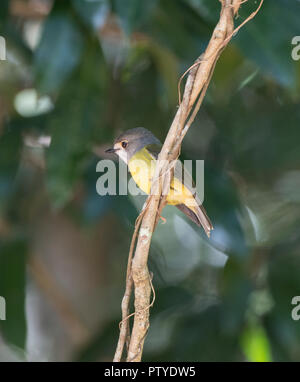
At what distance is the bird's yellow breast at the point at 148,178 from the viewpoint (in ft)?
7.50

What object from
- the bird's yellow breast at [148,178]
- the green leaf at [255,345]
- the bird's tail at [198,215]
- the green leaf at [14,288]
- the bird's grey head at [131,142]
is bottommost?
the green leaf at [255,345]

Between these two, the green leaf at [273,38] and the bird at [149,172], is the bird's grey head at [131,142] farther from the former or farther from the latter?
the green leaf at [273,38]

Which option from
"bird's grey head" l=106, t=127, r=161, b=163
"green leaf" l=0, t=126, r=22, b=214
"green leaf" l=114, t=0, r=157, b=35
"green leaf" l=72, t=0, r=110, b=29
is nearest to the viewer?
"bird's grey head" l=106, t=127, r=161, b=163

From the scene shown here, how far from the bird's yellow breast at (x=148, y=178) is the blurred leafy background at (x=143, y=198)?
0.53 m

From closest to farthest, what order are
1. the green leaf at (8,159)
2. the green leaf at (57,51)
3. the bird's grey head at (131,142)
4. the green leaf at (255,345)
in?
the bird's grey head at (131,142) < the green leaf at (57,51) < the green leaf at (8,159) < the green leaf at (255,345)

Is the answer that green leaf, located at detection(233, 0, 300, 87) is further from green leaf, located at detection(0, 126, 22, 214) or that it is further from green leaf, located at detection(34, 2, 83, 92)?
green leaf, located at detection(0, 126, 22, 214)

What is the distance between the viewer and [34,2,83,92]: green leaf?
2.84m

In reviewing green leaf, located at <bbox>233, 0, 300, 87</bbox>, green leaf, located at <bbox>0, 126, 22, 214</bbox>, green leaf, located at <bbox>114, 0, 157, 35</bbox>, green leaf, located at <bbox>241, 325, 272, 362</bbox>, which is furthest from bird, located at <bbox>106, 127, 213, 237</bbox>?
green leaf, located at <bbox>241, 325, 272, 362</bbox>

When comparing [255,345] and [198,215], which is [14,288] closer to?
[255,345]

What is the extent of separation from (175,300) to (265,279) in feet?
1.89

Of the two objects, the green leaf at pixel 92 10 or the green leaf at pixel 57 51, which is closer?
the green leaf at pixel 92 10

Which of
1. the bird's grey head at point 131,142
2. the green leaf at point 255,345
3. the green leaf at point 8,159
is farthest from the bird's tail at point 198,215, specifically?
the green leaf at point 255,345

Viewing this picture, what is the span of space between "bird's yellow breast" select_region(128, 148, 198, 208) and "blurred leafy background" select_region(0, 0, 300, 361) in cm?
53
